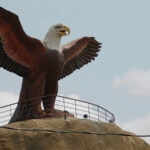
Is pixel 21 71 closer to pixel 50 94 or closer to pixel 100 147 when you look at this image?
pixel 50 94

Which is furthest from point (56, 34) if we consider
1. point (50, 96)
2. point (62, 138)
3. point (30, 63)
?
point (62, 138)

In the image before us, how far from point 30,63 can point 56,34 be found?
1.27 m

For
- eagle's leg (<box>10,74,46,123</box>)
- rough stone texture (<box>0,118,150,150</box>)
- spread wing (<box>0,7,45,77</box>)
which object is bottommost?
rough stone texture (<box>0,118,150,150</box>)

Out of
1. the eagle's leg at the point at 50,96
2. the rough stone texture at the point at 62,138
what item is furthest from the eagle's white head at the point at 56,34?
the rough stone texture at the point at 62,138

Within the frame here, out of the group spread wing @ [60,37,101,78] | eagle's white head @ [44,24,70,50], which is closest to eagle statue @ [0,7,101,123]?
eagle's white head @ [44,24,70,50]

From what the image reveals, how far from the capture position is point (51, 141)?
1120 cm

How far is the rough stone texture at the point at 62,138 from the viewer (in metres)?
11.0

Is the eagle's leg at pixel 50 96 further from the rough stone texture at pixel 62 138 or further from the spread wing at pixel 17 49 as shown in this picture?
the rough stone texture at pixel 62 138

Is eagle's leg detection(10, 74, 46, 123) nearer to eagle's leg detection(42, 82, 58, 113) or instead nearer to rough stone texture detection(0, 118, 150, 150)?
eagle's leg detection(42, 82, 58, 113)

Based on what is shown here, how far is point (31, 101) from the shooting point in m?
13.2

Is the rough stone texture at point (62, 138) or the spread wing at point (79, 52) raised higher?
the spread wing at point (79, 52)

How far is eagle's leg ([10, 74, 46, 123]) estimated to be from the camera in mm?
13117

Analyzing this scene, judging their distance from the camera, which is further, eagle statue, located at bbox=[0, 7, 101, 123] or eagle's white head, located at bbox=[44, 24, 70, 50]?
eagle's white head, located at bbox=[44, 24, 70, 50]

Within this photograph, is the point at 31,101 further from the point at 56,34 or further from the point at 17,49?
the point at 56,34
